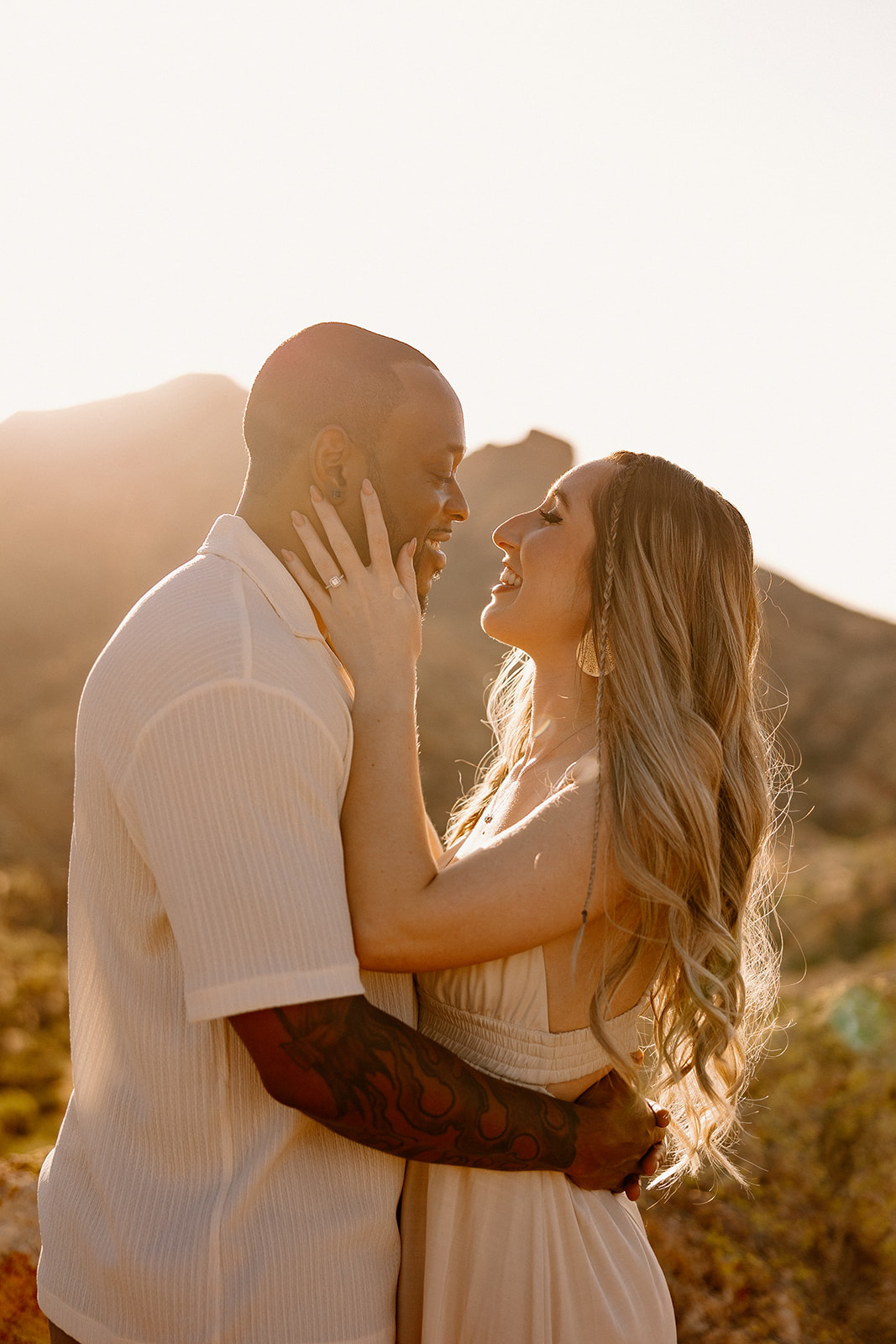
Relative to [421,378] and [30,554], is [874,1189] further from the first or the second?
[30,554]

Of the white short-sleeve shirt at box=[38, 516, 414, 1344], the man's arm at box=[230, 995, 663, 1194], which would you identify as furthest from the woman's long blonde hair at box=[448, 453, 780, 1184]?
the white short-sleeve shirt at box=[38, 516, 414, 1344]

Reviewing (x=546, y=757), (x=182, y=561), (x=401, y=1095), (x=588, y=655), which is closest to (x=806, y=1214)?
(x=546, y=757)

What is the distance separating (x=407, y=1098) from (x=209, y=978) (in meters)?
0.40

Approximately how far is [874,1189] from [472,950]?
2.80 m

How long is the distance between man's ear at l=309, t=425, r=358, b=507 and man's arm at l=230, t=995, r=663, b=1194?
978 mm

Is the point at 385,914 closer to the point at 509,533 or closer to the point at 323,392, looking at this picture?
the point at 323,392

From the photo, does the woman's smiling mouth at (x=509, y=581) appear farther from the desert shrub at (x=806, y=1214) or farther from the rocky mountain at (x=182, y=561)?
the rocky mountain at (x=182, y=561)

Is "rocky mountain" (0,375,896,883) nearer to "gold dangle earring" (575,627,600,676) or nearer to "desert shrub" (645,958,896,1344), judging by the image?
"desert shrub" (645,958,896,1344)

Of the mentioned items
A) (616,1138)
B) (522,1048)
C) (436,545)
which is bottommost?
(616,1138)

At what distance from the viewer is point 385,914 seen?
5.70ft

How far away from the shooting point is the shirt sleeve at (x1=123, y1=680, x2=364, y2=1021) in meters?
1.46

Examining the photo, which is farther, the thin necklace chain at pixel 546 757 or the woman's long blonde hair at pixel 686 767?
the thin necklace chain at pixel 546 757

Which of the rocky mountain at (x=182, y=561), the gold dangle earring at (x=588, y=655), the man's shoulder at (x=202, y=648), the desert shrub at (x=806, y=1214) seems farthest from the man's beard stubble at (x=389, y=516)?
the rocky mountain at (x=182, y=561)

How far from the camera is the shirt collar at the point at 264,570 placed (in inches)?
68.7
